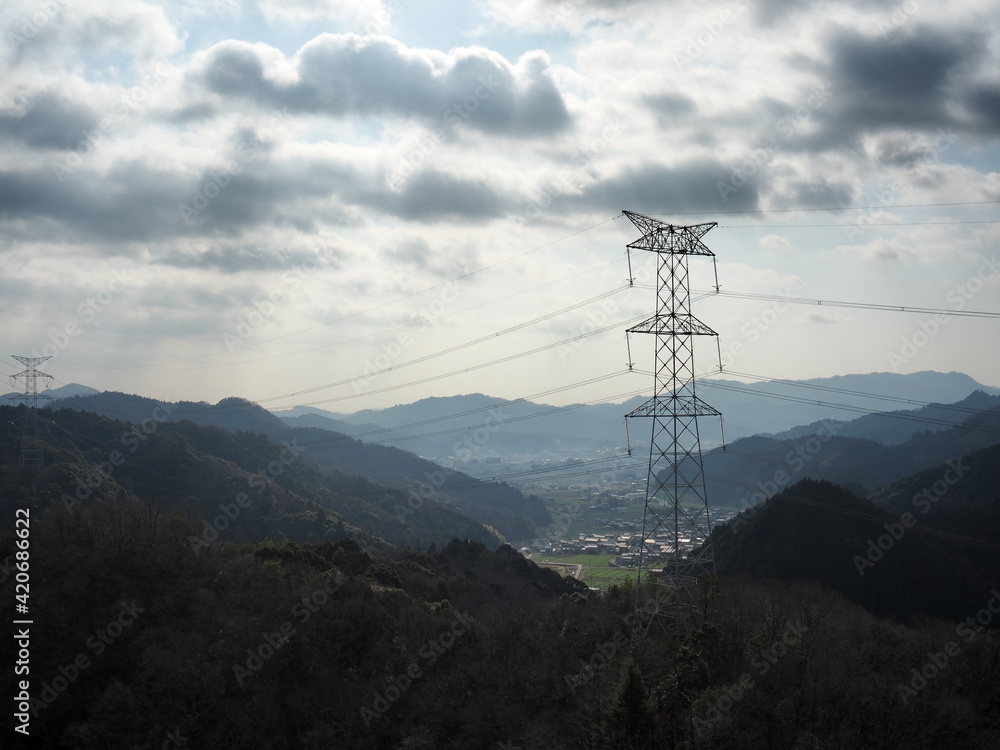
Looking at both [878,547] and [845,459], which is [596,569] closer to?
[878,547]

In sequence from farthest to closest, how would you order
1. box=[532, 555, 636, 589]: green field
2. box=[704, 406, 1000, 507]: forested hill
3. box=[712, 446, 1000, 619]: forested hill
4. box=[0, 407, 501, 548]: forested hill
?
1. box=[704, 406, 1000, 507]: forested hill
2. box=[532, 555, 636, 589]: green field
3. box=[0, 407, 501, 548]: forested hill
4. box=[712, 446, 1000, 619]: forested hill

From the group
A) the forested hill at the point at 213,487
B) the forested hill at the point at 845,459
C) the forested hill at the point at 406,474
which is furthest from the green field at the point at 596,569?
the forested hill at the point at 406,474

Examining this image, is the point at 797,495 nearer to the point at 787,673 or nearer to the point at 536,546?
the point at 787,673

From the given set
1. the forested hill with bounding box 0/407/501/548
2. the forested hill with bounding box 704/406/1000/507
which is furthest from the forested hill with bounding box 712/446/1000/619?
the forested hill with bounding box 0/407/501/548

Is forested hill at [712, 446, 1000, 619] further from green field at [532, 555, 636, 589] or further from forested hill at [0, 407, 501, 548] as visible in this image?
forested hill at [0, 407, 501, 548]

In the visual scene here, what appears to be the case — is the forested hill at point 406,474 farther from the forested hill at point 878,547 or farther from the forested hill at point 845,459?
the forested hill at point 878,547

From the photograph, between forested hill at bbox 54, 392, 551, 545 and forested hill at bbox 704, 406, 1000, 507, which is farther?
forested hill at bbox 54, 392, 551, 545

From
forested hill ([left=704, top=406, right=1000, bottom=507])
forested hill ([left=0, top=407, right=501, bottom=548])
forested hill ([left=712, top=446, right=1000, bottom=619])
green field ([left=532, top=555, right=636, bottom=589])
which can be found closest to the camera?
forested hill ([left=712, top=446, right=1000, bottom=619])

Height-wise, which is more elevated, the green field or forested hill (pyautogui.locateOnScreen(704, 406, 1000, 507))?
forested hill (pyautogui.locateOnScreen(704, 406, 1000, 507))

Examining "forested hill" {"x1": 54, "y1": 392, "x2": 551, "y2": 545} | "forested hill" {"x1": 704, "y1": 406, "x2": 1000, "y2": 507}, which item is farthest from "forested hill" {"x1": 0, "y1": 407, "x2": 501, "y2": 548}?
"forested hill" {"x1": 704, "y1": 406, "x2": 1000, "y2": 507}
